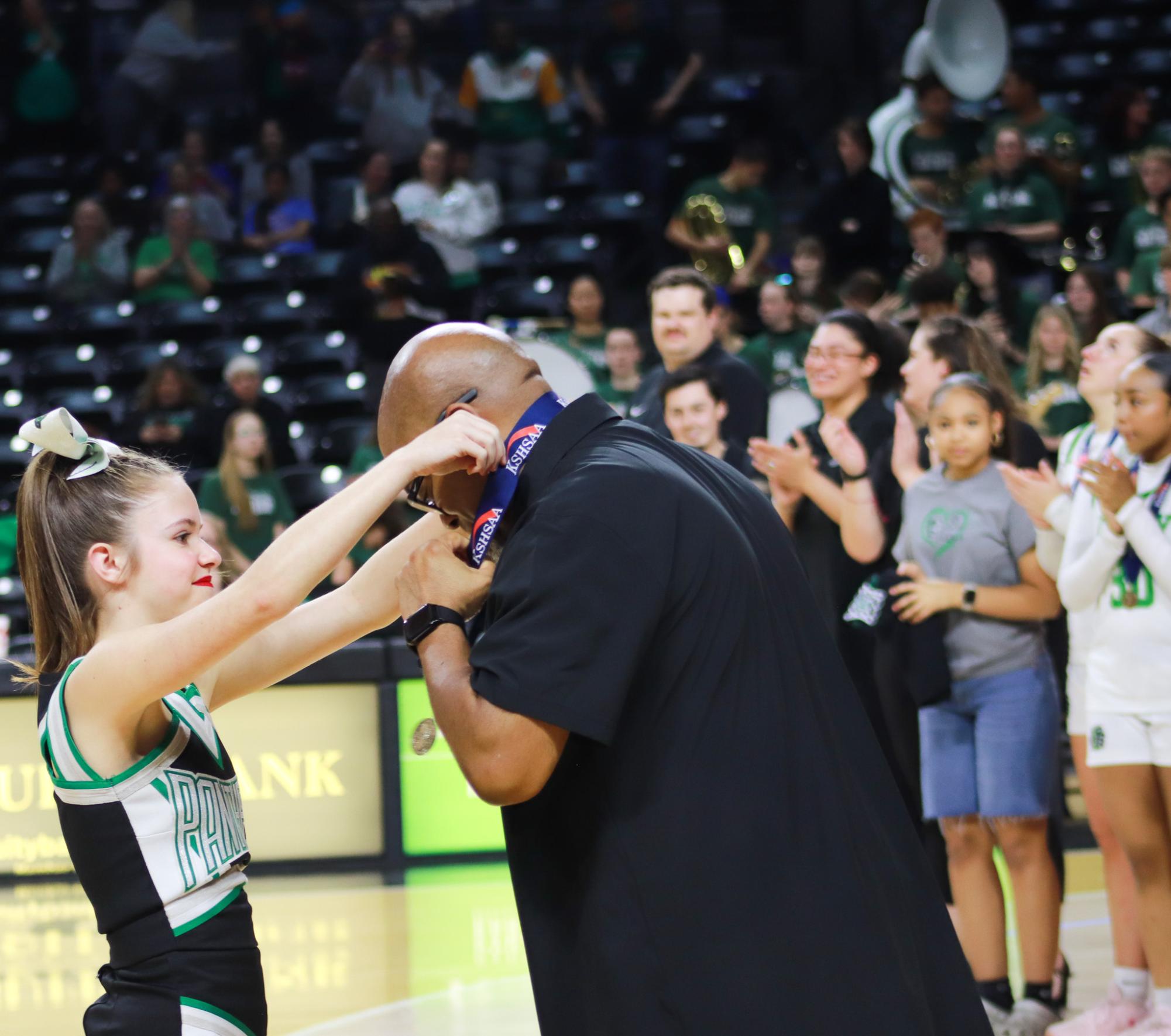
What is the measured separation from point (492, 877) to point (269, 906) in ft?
3.49

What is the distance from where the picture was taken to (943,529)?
195 inches

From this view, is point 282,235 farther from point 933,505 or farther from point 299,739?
point 933,505

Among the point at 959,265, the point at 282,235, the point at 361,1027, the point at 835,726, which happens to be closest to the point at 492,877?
the point at 361,1027

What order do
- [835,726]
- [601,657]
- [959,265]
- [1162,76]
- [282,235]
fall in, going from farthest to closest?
1. [1162,76]
2. [282,235]
3. [959,265]
4. [835,726]
5. [601,657]

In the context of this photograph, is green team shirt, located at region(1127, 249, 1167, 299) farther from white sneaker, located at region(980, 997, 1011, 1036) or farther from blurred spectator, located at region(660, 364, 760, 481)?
white sneaker, located at region(980, 997, 1011, 1036)

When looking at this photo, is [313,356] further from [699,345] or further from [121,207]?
[699,345]

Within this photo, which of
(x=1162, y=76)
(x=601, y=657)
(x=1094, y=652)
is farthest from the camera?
(x=1162, y=76)

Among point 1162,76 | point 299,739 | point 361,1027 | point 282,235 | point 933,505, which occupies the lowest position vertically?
point 361,1027

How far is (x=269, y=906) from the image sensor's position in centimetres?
703

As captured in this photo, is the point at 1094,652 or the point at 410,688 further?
the point at 410,688

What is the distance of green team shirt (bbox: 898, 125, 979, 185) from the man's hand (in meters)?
10.1

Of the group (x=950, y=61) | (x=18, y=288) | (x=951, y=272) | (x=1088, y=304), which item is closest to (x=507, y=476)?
(x=1088, y=304)

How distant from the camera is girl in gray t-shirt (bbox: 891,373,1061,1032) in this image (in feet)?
15.4

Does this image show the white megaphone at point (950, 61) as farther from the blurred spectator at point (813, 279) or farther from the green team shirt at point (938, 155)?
the blurred spectator at point (813, 279)
